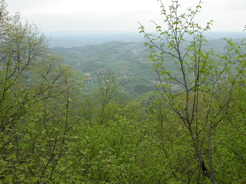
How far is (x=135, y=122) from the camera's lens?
416 inches

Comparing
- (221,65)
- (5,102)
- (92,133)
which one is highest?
(221,65)

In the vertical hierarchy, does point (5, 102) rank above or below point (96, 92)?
above

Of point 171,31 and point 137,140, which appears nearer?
point 171,31

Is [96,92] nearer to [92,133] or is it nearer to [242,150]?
[92,133]

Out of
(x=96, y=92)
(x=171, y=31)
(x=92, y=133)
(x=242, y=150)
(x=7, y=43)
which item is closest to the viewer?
(x=171, y=31)

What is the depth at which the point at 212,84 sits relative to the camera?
5.90 meters

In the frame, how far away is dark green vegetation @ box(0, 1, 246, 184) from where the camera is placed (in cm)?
541

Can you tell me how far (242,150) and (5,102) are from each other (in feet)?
45.1

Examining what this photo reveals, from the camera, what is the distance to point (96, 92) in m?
21.9

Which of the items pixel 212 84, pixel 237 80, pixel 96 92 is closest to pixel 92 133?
pixel 212 84

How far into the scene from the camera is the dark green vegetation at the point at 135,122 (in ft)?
17.7

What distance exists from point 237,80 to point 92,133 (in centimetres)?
924

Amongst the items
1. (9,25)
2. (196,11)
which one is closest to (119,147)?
(196,11)

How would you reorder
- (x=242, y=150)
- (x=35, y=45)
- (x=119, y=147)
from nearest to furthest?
(x=242, y=150), (x=119, y=147), (x=35, y=45)
